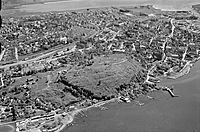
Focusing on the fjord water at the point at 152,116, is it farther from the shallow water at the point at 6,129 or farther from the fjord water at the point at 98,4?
the fjord water at the point at 98,4

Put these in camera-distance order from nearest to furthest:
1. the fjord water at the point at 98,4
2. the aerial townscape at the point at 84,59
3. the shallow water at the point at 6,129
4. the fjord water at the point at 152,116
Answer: the shallow water at the point at 6,129, the fjord water at the point at 152,116, the aerial townscape at the point at 84,59, the fjord water at the point at 98,4

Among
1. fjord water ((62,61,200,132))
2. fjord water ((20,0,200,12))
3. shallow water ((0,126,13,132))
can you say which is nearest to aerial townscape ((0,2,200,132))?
shallow water ((0,126,13,132))

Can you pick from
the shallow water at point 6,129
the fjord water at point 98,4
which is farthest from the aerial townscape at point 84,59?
the fjord water at point 98,4

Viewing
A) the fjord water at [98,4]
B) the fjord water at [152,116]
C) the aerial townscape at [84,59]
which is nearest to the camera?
the fjord water at [152,116]

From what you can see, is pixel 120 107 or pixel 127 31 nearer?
pixel 120 107

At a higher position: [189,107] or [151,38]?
[151,38]

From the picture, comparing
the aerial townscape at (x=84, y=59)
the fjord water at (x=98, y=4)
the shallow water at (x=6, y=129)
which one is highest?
the fjord water at (x=98, y=4)

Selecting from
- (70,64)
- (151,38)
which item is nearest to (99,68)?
(70,64)

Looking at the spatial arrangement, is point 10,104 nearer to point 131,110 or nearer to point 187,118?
point 131,110
